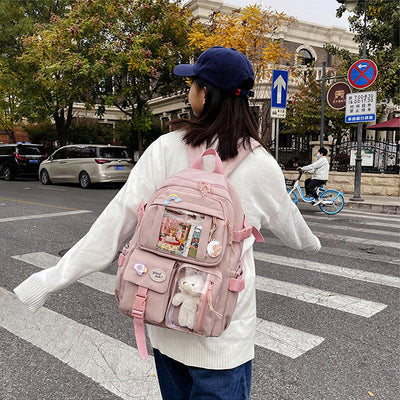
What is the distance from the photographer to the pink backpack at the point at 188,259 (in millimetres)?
1250

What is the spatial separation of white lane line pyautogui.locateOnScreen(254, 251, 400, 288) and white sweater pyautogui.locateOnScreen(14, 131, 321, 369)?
158 inches

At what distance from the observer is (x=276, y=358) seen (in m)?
3.08

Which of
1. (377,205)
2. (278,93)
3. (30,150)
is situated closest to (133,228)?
(278,93)

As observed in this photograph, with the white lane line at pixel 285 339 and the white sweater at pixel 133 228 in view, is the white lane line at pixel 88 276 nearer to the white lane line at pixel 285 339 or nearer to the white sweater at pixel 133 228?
the white lane line at pixel 285 339

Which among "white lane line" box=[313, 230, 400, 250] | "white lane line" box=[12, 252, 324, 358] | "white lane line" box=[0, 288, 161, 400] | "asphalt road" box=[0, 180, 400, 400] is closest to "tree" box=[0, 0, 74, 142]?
"asphalt road" box=[0, 180, 400, 400]

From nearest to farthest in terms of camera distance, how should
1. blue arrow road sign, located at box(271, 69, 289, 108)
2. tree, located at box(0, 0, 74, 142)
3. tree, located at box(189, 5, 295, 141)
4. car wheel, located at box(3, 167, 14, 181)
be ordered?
blue arrow road sign, located at box(271, 69, 289, 108)
tree, located at box(189, 5, 295, 141)
car wheel, located at box(3, 167, 14, 181)
tree, located at box(0, 0, 74, 142)

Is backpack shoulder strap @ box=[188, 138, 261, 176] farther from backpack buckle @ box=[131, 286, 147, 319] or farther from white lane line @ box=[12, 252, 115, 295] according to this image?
white lane line @ box=[12, 252, 115, 295]

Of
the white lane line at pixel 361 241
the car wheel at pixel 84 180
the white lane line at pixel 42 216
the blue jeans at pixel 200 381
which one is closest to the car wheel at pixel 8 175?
the car wheel at pixel 84 180

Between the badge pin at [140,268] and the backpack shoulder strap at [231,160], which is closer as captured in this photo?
the badge pin at [140,268]

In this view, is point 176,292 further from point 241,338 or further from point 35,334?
point 35,334

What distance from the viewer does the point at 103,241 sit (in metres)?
1.43

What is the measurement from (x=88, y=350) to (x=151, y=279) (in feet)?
7.18

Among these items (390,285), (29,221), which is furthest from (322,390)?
(29,221)

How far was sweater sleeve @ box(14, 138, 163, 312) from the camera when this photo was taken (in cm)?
143
